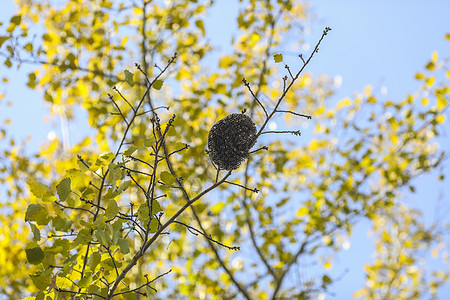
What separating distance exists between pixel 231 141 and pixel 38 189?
0.59 metres

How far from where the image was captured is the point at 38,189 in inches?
46.8

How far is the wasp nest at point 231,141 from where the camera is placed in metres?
1.26

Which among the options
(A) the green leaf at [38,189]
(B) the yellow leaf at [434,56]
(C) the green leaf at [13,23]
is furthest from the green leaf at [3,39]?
(B) the yellow leaf at [434,56]

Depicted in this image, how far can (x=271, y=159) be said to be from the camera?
293cm

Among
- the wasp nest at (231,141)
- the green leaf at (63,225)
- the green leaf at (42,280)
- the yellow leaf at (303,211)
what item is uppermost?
the yellow leaf at (303,211)

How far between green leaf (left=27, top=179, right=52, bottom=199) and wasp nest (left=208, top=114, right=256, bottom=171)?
51 cm

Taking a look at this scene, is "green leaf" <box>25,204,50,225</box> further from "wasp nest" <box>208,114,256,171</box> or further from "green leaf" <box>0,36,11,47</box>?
"green leaf" <box>0,36,11,47</box>

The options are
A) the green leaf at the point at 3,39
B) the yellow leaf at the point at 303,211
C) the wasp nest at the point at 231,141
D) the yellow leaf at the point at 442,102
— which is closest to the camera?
the wasp nest at the point at 231,141

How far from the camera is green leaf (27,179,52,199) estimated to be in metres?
1.18

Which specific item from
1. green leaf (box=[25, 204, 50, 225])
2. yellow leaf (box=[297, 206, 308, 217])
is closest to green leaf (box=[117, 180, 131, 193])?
green leaf (box=[25, 204, 50, 225])

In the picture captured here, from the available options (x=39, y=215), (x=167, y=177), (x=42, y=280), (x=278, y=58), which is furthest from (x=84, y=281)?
(x=278, y=58)

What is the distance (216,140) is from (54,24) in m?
2.59

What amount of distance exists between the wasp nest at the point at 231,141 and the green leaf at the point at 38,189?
20.0 inches

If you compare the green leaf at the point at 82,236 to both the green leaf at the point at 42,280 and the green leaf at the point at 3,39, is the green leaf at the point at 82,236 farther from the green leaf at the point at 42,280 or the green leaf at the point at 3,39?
the green leaf at the point at 3,39
